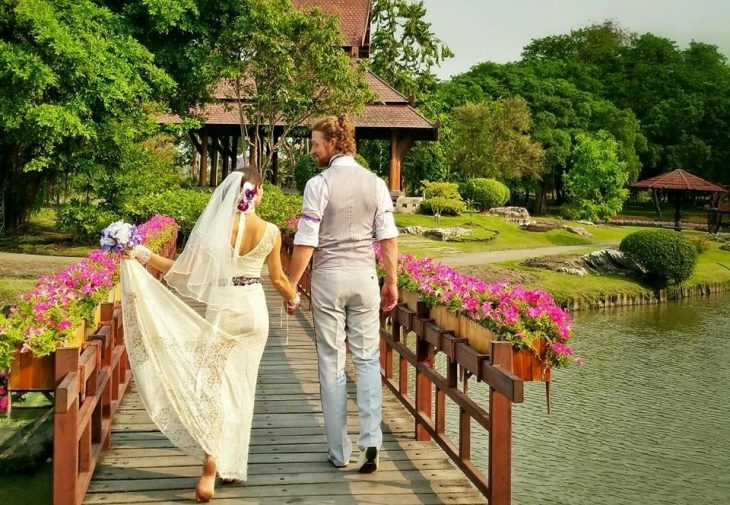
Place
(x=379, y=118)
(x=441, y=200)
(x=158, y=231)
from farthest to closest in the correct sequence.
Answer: (x=441, y=200)
(x=379, y=118)
(x=158, y=231)

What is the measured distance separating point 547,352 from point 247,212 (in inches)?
70.8

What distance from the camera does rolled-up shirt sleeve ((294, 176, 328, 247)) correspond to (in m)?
4.99

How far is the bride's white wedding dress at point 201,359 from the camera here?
4.79 meters

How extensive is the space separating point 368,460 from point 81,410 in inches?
66.1

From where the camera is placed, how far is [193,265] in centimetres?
496

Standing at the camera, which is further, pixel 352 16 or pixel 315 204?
pixel 352 16

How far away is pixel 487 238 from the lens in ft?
101

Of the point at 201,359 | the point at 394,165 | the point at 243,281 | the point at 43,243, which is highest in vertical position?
the point at 394,165

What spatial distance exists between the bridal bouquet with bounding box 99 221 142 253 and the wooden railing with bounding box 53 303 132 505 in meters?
0.56

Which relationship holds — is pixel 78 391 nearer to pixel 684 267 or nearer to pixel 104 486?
pixel 104 486

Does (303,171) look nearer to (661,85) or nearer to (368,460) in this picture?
(368,460)

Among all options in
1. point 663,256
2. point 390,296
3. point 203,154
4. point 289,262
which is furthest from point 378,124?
point 390,296

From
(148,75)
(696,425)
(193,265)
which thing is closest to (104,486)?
(193,265)

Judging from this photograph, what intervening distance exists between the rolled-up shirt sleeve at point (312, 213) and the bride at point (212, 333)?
155mm
